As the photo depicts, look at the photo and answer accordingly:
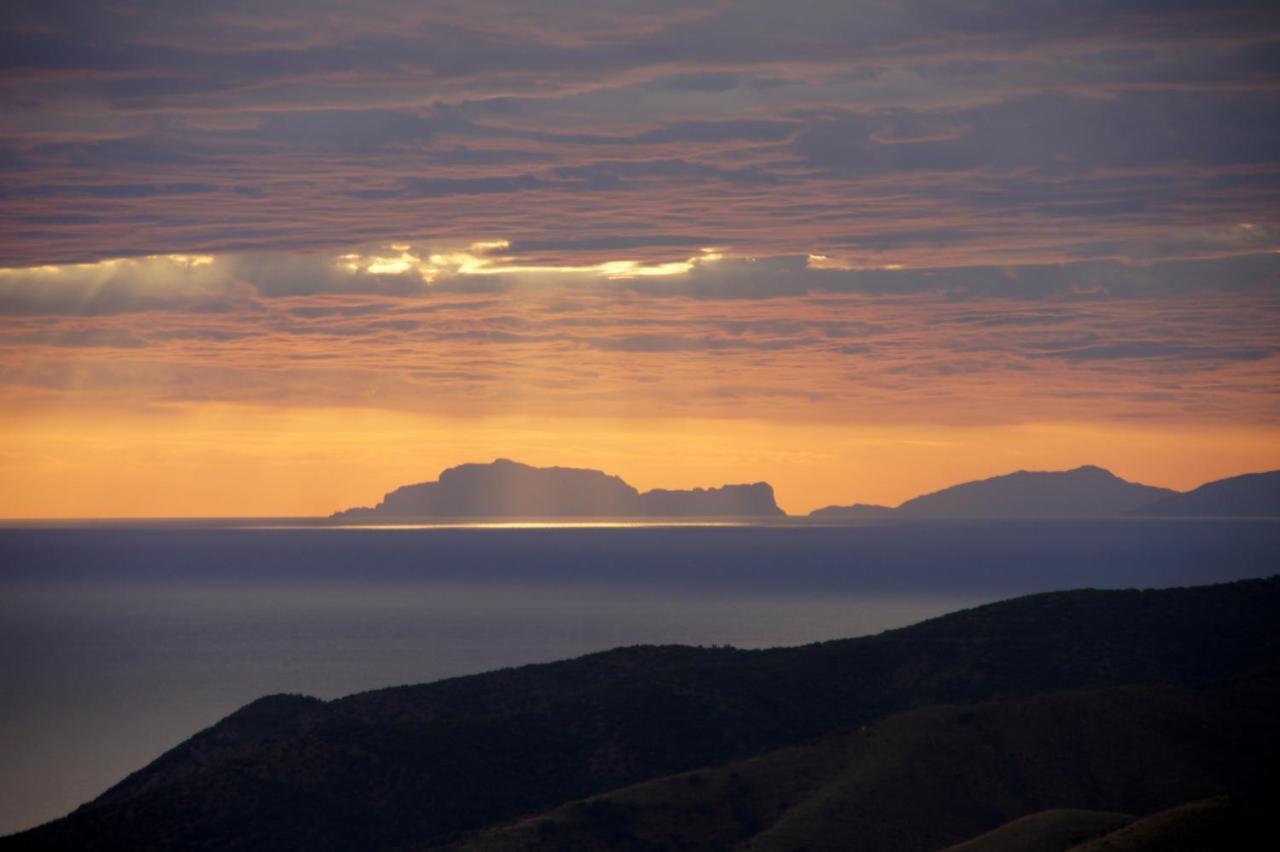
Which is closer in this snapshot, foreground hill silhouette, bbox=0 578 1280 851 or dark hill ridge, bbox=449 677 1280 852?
dark hill ridge, bbox=449 677 1280 852

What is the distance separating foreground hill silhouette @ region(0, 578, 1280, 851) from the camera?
70188 mm

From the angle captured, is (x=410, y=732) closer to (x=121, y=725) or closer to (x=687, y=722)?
(x=687, y=722)

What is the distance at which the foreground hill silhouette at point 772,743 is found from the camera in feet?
230

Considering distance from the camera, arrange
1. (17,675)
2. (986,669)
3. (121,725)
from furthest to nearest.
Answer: (17,675), (121,725), (986,669)

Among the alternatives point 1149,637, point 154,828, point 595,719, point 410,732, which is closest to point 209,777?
point 154,828

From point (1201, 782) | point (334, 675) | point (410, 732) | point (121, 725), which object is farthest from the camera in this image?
point (334, 675)

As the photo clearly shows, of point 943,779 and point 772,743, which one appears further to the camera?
point 772,743

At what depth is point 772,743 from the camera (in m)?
85.6

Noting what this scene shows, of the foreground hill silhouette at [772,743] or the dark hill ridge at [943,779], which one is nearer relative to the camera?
the dark hill ridge at [943,779]

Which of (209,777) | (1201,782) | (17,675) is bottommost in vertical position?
(1201,782)

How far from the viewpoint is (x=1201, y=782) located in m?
72.0

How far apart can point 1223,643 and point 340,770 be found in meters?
52.5

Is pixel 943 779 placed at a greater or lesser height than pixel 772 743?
lesser

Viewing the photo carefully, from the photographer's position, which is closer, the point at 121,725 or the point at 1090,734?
the point at 1090,734
